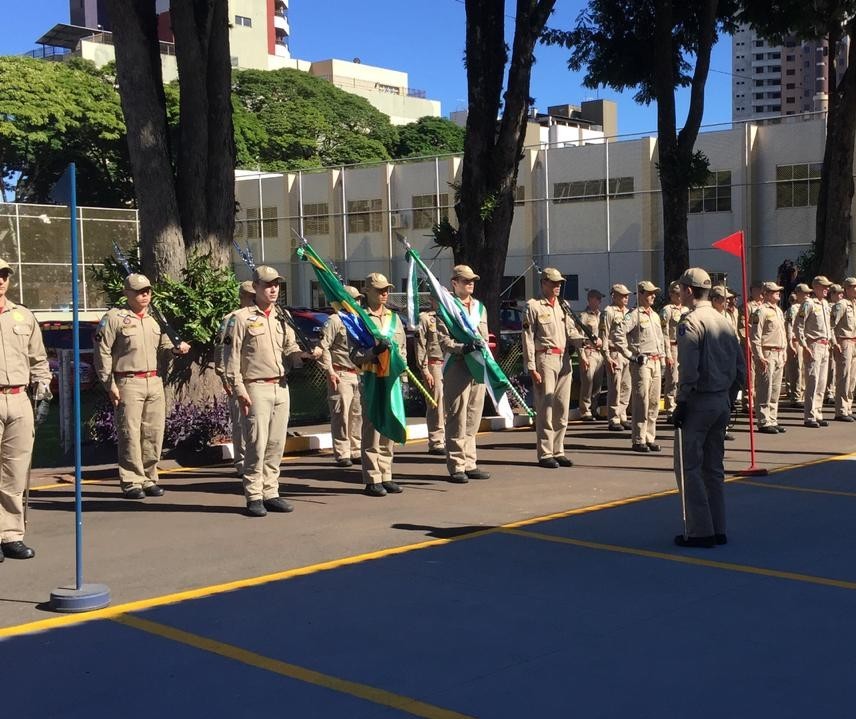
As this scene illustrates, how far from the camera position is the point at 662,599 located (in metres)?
6.79

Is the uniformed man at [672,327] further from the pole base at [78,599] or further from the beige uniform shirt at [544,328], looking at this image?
the pole base at [78,599]

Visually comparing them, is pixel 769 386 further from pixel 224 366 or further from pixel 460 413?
pixel 224 366

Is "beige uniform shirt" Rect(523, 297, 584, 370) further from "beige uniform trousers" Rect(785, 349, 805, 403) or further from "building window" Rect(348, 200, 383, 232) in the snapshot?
"building window" Rect(348, 200, 383, 232)

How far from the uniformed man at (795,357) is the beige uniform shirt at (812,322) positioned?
5.9 inches

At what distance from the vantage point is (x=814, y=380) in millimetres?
16109

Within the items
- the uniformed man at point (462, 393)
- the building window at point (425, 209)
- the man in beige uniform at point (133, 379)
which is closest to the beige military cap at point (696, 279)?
the uniformed man at point (462, 393)

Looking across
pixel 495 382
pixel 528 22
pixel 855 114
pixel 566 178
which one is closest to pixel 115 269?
pixel 495 382

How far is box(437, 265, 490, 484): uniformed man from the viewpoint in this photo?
11.5 m

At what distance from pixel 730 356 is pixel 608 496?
2672 millimetres

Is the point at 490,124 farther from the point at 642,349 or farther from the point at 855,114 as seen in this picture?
the point at 855,114

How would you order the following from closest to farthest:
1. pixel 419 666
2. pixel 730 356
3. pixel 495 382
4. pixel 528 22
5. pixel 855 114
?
pixel 419 666
pixel 730 356
pixel 495 382
pixel 528 22
pixel 855 114

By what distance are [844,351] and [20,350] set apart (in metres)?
12.4

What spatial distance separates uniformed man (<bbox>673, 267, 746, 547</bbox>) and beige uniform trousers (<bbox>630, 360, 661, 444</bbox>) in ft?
17.5

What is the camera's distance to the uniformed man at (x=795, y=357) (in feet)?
55.2
